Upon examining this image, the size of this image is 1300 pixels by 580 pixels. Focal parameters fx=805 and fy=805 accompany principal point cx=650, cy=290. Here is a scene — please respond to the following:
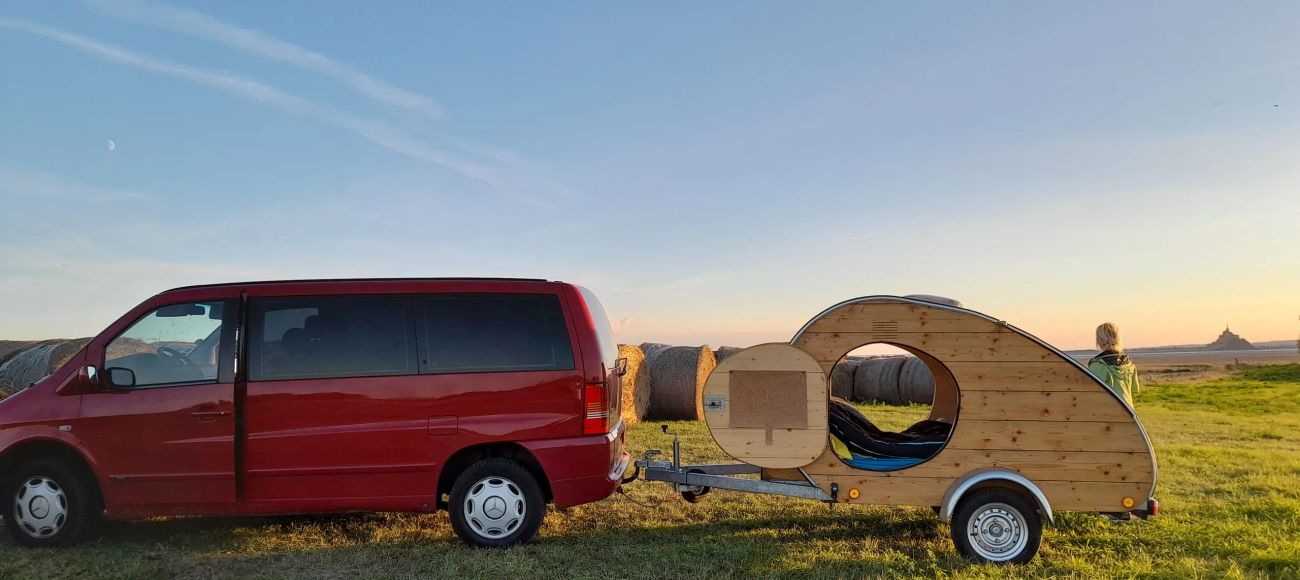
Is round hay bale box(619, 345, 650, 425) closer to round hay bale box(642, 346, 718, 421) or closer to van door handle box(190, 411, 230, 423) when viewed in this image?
round hay bale box(642, 346, 718, 421)

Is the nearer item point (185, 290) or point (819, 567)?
point (819, 567)

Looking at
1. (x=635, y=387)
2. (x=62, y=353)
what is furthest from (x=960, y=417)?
(x=62, y=353)

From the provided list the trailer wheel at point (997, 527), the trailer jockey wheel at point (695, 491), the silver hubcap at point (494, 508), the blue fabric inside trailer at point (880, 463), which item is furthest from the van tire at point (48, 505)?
the trailer wheel at point (997, 527)

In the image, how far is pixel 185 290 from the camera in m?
5.93

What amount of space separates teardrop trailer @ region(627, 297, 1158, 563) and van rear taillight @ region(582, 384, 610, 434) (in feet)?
2.57

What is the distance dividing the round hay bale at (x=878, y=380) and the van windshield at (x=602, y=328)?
15237 millimetres

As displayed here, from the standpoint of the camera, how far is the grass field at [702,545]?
5258 mm

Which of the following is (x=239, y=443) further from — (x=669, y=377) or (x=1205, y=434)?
(x=1205, y=434)

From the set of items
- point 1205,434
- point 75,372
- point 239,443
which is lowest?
point 1205,434

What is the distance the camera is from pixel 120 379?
571 cm

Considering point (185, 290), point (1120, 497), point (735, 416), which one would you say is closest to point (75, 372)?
point (185, 290)

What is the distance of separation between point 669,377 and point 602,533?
30.8 feet

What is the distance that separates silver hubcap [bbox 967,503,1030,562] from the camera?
18.0ft

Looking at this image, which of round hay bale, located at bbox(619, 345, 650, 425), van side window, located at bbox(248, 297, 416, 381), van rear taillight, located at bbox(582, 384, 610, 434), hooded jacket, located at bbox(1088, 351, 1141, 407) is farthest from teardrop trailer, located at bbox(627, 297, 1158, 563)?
round hay bale, located at bbox(619, 345, 650, 425)
